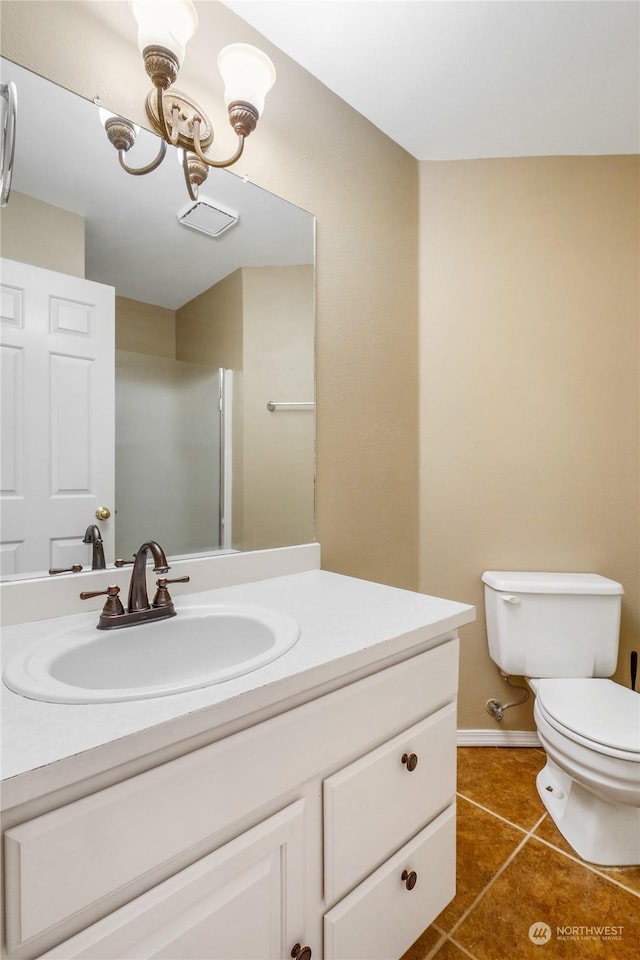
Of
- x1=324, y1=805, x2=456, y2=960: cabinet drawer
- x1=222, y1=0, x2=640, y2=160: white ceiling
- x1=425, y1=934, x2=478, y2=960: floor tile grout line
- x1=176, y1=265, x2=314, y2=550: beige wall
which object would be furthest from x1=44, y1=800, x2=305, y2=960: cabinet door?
x1=222, y1=0, x2=640, y2=160: white ceiling

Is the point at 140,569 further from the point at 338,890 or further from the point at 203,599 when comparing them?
the point at 338,890

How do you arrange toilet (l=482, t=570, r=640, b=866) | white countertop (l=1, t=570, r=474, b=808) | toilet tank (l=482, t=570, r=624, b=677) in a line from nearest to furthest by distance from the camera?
1. white countertop (l=1, t=570, r=474, b=808)
2. toilet (l=482, t=570, r=640, b=866)
3. toilet tank (l=482, t=570, r=624, b=677)

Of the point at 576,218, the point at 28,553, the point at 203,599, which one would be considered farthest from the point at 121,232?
the point at 576,218

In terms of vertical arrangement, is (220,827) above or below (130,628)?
below

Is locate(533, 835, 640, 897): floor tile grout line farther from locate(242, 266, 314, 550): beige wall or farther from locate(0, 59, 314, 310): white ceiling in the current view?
locate(0, 59, 314, 310): white ceiling

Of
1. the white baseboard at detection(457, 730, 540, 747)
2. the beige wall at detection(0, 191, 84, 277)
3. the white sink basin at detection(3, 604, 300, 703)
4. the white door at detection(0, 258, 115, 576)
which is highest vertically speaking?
the beige wall at detection(0, 191, 84, 277)

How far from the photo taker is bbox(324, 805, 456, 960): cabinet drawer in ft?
2.74

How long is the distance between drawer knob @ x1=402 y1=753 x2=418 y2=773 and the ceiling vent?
136 centimetres

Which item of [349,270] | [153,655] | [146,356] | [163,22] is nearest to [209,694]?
[153,655]

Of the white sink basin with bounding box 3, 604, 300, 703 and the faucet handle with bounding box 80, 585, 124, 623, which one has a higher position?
the faucet handle with bounding box 80, 585, 124, 623

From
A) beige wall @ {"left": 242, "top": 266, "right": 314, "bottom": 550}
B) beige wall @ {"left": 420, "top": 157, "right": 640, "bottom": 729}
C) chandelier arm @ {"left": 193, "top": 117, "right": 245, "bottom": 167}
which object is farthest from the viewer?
beige wall @ {"left": 420, "top": 157, "right": 640, "bottom": 729}

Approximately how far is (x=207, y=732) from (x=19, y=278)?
0.93m

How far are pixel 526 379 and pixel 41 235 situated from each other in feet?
5.66

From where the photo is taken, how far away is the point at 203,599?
3.79 ft
